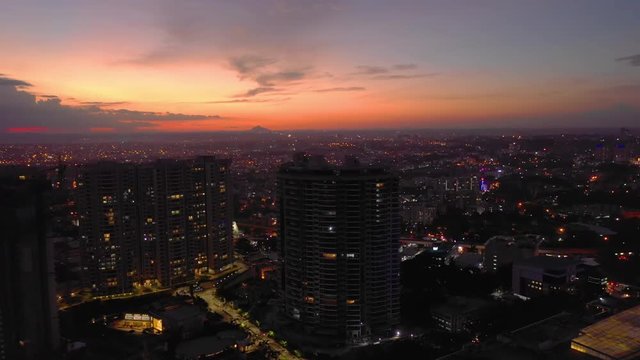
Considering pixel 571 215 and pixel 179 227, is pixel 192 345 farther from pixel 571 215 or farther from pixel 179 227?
pixel 571 215

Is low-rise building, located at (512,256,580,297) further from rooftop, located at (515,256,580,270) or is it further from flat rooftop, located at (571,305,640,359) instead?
flat rooftop, located at (571,305,640,359)

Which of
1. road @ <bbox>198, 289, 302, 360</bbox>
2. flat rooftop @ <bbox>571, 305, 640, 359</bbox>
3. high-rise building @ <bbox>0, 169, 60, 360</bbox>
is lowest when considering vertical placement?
road @ <bbox>198, 289, 302, 360</bbox>

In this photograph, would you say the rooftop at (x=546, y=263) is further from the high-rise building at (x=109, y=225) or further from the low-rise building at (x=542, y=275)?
the high-rise building at (x=109, y=225)

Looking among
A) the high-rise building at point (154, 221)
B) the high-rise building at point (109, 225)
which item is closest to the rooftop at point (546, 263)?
the high-rise building at point (154, 221)

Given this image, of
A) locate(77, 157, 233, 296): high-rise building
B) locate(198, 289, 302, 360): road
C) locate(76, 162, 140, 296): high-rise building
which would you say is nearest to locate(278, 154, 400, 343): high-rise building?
locate(198, 289, 302, 360): road

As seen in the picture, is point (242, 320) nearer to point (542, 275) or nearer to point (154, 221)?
point (154, 221)
